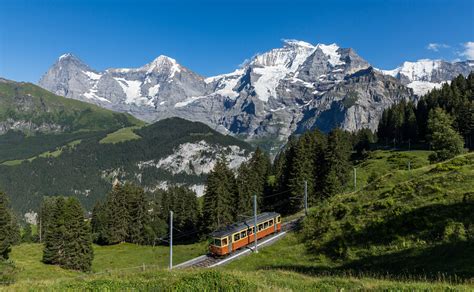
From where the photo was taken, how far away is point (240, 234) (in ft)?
164

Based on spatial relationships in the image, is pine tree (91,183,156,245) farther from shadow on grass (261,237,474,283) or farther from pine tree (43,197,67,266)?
shadow on grass (261,237,474,283)

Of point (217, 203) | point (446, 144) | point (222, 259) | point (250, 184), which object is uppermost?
point (446, 144)

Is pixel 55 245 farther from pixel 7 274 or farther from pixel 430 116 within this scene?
pixel 430 116

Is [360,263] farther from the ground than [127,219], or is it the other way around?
[360,263]

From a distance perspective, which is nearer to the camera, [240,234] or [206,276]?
[206,276]

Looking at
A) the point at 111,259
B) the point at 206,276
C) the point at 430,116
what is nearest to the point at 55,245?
the point at 111,259

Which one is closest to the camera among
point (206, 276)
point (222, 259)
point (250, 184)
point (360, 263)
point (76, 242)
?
point (206, 276)

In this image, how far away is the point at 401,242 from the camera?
28.0 meters

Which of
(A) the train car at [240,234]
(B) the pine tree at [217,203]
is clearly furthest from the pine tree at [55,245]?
(A) the train car at [240,234]

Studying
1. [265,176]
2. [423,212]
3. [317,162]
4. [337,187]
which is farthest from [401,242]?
[265,176]

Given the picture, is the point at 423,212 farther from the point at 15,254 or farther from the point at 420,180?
the point at 15,254

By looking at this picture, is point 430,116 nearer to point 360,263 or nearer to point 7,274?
point 360,263

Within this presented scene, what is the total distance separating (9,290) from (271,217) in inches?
1723

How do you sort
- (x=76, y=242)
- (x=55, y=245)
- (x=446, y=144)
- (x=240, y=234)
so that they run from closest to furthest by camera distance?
(x=240, y=234) < (x=76, y=242) < (x=55, y=245) < (x=446, y=144)
